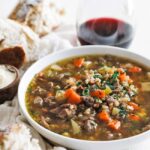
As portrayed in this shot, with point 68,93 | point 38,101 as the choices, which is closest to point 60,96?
point 68,93

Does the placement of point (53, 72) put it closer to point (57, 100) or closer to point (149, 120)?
point (57, 100)

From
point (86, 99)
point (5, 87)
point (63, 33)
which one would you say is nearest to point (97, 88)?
point (86, 99)

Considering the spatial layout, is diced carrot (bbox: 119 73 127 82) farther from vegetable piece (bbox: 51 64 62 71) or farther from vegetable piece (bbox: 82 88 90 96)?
vegetable piece (bbox: 51 64 62 71)

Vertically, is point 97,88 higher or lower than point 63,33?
higher

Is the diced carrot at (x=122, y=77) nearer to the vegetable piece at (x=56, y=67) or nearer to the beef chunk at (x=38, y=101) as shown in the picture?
the vegetable piece at (x=56, y=67)

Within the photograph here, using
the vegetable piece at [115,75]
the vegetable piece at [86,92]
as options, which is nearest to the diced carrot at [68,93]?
the vegetable piece at [86,92]

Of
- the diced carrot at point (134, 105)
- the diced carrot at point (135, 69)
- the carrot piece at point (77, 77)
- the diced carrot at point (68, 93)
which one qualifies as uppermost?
the diced carrot at point (134, 105)
